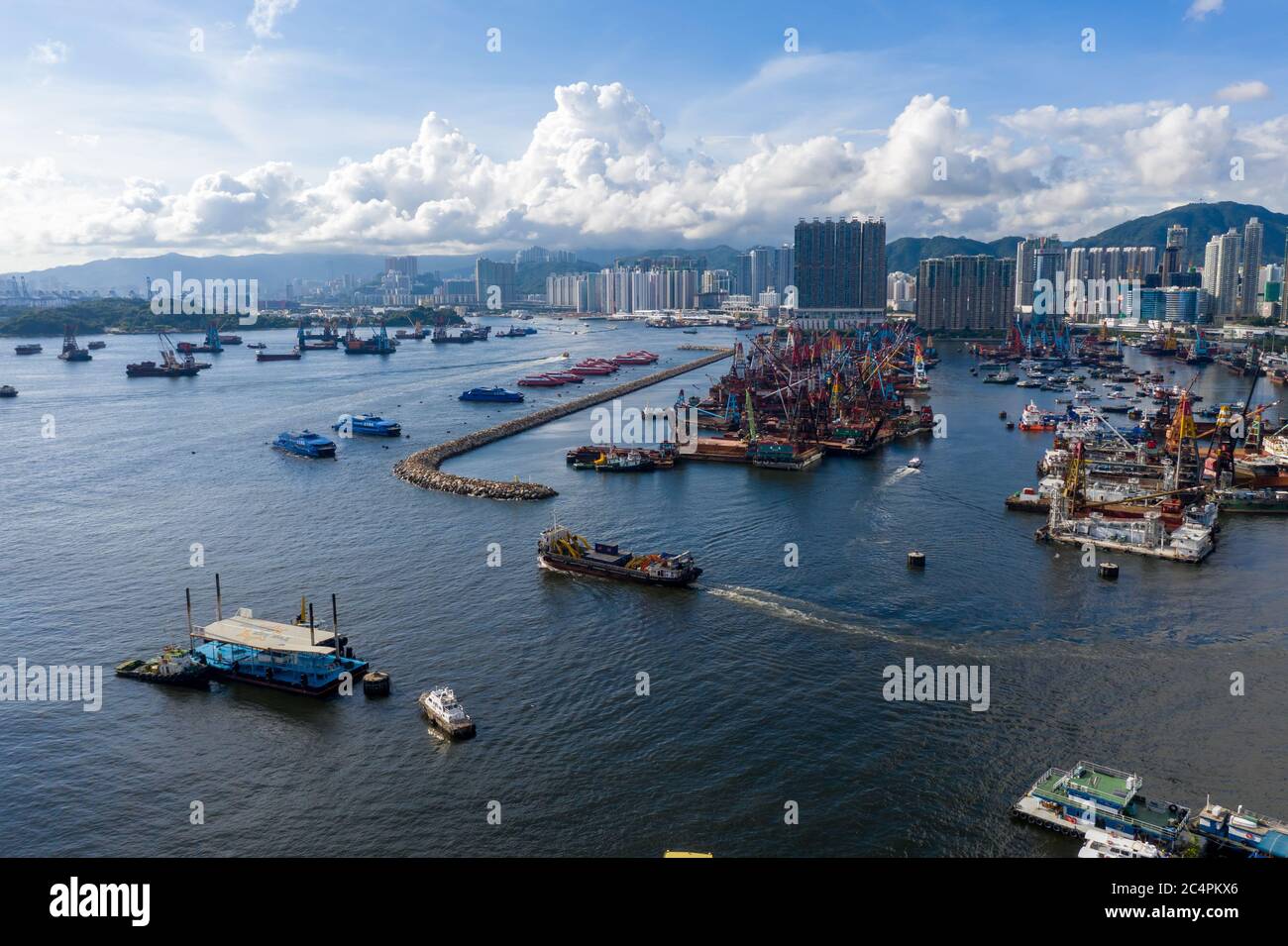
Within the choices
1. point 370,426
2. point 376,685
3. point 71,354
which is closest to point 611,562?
point 376,685

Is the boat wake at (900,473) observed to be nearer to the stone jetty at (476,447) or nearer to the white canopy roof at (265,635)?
the stone jetty at (476,447)

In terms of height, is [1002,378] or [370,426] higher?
[1002,378]

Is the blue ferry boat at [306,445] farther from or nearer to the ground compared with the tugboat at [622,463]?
farther from the ground

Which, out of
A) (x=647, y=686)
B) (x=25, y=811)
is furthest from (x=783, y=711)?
(x=25, y=811)

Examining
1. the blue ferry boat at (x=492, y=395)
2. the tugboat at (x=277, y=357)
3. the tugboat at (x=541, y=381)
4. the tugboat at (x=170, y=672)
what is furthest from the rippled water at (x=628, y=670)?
the tugboat at (x=277, y=357)

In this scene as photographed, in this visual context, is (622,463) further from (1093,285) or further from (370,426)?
(1093,285)

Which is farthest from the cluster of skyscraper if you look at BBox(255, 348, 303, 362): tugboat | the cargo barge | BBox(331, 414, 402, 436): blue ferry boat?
the cargo barge
